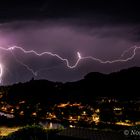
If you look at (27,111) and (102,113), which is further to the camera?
(27,111)

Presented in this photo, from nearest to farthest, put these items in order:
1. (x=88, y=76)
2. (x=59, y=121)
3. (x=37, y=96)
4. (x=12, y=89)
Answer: (x=59, y=121) → (x=37, y=96) → (x=88, y=76) → (x=12, y=89)

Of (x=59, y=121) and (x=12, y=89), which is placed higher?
(x=12, y=89)

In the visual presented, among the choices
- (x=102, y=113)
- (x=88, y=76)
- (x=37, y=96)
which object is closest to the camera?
(x=102, y=113)

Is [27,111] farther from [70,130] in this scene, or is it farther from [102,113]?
[70,130]

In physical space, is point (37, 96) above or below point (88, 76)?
below

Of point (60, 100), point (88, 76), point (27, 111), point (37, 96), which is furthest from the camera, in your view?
point (88, 76)

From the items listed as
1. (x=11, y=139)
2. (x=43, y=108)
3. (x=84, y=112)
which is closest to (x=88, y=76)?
(x=43, y=108)

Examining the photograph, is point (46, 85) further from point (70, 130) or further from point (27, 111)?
point (70, 130)

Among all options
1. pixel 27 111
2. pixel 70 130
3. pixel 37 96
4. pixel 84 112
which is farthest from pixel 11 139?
pixel 37 96

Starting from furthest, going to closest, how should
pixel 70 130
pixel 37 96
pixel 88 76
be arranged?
pixel 88 76 < pixel 37 96 < pixel 70 130
